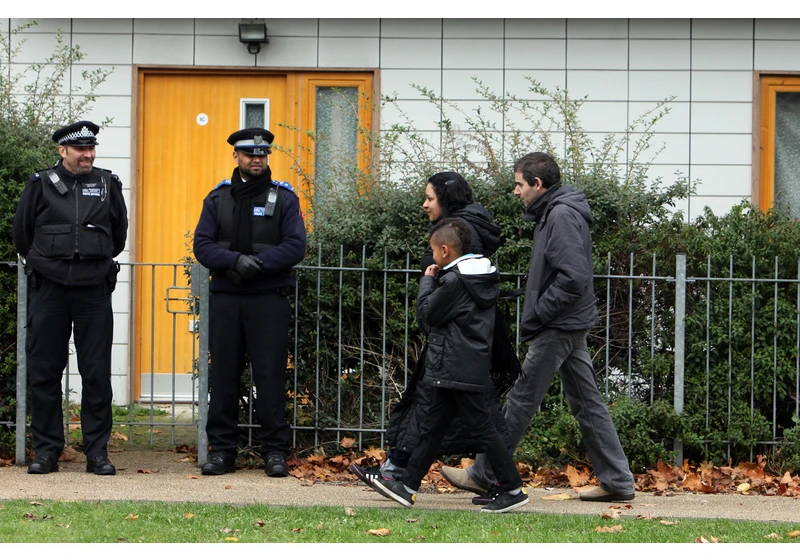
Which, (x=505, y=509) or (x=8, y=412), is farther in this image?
(x=8, y=412)

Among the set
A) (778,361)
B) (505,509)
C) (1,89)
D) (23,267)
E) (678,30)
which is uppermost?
(678,30)

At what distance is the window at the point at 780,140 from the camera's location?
34.0 ft

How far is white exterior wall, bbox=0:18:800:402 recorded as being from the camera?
10281 millimetres

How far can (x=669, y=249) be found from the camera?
7645mm

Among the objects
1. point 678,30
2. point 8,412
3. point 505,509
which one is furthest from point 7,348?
point 678,30

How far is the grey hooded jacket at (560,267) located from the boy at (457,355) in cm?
35

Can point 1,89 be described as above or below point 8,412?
above

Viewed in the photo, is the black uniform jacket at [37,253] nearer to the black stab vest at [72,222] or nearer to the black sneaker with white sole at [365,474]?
the black stab vest at [72,222]

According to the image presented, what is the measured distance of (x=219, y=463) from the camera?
7234 mm

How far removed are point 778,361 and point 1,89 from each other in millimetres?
5281

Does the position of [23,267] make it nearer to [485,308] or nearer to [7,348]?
[7,348]

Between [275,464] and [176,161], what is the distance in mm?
4040

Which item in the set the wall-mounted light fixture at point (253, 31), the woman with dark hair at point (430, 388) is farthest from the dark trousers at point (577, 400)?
the wall-mounted light fixture at point (253, 31)

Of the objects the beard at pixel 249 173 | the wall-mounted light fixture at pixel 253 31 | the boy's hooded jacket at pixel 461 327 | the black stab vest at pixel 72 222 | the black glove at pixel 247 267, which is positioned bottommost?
the boy's hooded jacket at pixel 461 327
